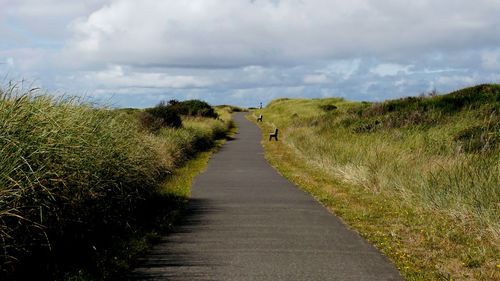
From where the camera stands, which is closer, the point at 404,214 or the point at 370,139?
the point at 404,214

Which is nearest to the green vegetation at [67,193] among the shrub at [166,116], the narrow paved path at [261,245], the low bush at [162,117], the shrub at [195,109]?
the narrow paved path at [261,245]

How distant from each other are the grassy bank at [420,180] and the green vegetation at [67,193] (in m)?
4.07

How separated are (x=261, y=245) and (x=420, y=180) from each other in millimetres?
5454

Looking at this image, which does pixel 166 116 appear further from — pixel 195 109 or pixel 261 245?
pixel 261 245

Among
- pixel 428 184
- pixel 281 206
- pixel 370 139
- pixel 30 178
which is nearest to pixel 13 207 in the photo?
pixel 30 178

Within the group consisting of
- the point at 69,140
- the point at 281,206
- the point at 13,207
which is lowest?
the point at 281,206

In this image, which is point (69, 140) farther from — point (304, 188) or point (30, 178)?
point (304, 188)

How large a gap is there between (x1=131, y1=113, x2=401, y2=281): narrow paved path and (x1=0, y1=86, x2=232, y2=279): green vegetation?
608 millimetres

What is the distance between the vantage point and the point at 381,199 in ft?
44.3

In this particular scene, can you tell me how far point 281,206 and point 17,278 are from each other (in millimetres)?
7377

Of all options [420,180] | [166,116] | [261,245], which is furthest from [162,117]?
[261,245]

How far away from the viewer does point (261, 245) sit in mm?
8930

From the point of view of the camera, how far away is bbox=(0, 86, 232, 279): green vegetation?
21.7 feet

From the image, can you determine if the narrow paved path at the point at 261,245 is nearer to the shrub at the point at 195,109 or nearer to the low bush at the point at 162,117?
the low bush at the point at 162,117
